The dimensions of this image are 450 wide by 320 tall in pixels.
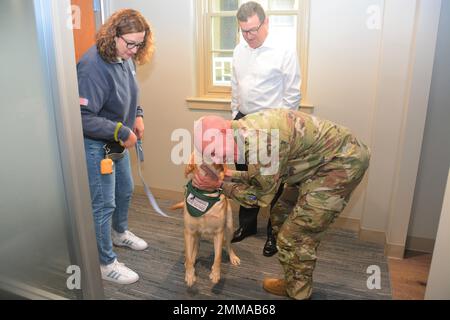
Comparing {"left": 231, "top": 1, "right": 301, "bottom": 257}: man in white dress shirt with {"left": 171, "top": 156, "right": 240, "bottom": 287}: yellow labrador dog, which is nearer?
{"left": 171, "top": 156, "right": 240, "bottom": 287}: yellow labrador dog

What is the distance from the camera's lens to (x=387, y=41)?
2.40 metres

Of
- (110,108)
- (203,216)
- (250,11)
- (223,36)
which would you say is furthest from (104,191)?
(223,36)

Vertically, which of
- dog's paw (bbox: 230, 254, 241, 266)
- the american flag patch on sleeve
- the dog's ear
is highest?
the american flag patch on sleeve

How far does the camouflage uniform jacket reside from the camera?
1661 millimetres

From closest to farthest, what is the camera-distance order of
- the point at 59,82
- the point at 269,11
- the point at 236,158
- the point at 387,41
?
the point at 59,82 → the point at 236,158 → the point at 387,41 → the point at 269,11

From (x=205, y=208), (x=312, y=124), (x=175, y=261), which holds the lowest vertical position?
(x=175, y=261)

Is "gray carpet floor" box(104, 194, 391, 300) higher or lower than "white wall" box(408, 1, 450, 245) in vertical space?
lower

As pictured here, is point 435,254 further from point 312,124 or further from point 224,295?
point 224,295

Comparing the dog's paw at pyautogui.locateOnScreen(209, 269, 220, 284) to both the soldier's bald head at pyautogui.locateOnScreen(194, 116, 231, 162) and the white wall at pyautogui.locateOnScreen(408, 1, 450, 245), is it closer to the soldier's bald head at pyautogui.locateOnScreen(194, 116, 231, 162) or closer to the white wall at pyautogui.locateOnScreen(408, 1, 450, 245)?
the soldier's bald head at pyautogui.locateOnScreen(194, 116, 231, 162)

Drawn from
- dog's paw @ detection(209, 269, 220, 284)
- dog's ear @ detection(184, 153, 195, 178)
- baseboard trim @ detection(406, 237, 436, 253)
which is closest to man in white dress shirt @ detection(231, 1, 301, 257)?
dog's paw @ detection(209, 269, 220, 284)

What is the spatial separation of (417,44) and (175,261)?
6.38ft

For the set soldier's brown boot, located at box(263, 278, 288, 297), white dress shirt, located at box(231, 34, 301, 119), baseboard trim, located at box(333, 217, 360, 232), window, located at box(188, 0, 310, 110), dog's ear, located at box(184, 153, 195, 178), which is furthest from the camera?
baseboard trim, located at box(333, 217, 360, 232)

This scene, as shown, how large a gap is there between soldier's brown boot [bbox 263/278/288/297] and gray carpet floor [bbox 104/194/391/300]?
30 mm
